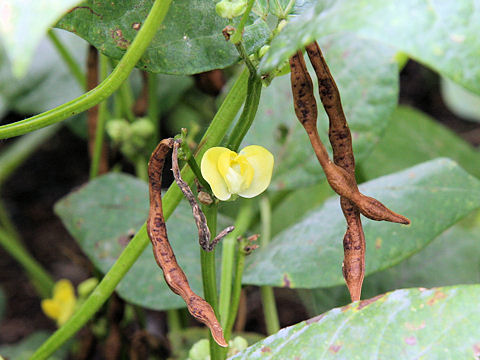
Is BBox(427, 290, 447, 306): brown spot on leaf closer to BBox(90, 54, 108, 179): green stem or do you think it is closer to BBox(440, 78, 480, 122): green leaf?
BBox(90, 54, 108, 179): green stem

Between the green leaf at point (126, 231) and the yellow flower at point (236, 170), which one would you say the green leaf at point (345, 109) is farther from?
the yellow flower at point (236, 170)

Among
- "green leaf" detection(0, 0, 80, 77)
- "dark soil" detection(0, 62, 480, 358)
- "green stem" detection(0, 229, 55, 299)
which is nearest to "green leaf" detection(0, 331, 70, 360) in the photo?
"green stem" detection(0, 229, 55, 299)

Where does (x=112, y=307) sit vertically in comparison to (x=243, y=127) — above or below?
below

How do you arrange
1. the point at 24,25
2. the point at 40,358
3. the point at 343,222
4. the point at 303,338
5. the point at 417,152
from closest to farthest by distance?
the point at 24,25 < the point at 303,338 < the point at 40,358 < the point at 343,222 < the point at 417,152

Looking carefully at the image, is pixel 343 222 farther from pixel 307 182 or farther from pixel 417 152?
pixel 417 152

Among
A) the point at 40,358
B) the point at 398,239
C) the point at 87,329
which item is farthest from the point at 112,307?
the point at 398,239

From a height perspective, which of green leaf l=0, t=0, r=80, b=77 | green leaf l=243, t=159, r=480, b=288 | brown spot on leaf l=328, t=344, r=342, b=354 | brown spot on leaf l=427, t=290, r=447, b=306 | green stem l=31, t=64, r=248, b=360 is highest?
green leaf l=0, t=0, r=80, b=77
